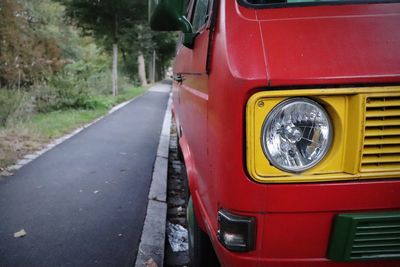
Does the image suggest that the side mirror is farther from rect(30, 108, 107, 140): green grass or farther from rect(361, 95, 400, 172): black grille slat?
rect(30, 108, 107, 140): green grass

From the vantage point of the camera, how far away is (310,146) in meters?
1.48

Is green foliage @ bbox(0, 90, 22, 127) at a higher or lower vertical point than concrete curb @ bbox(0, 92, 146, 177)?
higher

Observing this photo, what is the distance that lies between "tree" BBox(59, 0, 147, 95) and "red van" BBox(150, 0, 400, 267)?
1399 cm

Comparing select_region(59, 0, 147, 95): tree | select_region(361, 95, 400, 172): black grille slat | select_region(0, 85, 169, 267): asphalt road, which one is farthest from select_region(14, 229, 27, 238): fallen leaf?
select_region(59, 0, 147, 95): tree

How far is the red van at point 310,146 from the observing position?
1.41m

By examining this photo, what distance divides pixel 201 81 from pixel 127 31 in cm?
1436

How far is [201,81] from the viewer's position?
6.66 ft

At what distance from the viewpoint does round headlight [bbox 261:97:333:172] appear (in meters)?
1.45

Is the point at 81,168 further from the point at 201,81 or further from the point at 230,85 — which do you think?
the point at 230,85

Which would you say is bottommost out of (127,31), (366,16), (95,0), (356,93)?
(356,93)

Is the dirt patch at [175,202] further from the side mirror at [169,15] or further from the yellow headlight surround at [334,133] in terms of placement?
the yellow headlight surround at [334,133]

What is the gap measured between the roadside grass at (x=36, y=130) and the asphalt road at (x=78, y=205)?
0.38m

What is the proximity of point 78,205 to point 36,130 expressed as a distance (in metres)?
4.05

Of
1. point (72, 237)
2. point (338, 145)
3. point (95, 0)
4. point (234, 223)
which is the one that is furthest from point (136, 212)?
point (95, 0)
